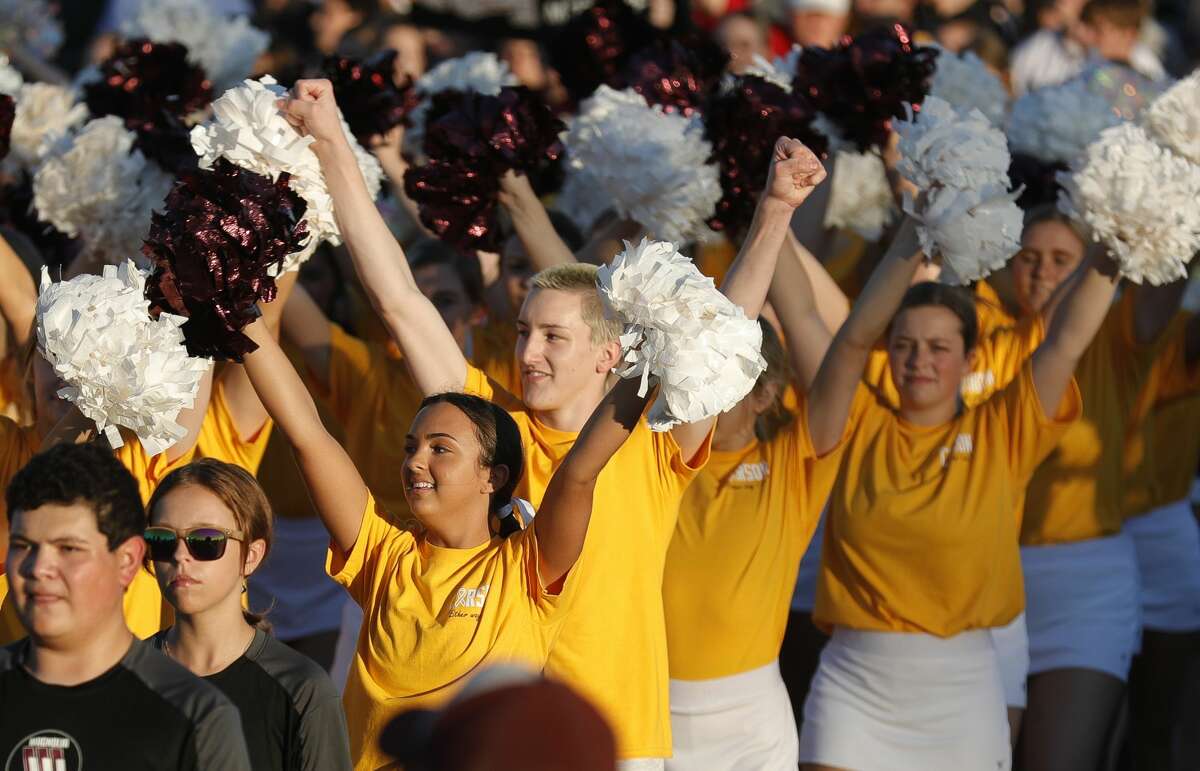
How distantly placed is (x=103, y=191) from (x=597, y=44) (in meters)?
1.98

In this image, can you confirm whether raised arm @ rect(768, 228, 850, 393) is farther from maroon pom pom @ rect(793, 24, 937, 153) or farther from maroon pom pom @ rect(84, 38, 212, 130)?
maroon pom pom @ rect(84, 38, 212, 130)

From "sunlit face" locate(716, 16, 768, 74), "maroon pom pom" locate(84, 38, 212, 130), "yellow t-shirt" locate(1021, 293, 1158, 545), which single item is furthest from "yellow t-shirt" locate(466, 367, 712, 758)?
"sunlit face" locate(716, 16, 768, 74)

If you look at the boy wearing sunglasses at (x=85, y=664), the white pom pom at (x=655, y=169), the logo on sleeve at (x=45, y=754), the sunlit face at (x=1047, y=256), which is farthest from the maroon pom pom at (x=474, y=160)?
the logo on sleeve at (x=45, y=754)

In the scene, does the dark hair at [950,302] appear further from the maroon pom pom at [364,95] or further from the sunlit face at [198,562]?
the sunlit face at [198,562]

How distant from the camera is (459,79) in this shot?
6.95 meters

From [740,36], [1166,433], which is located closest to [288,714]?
[1166,433]

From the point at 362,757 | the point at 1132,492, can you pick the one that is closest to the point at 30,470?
the point at 362,757

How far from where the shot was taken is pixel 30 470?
316cm

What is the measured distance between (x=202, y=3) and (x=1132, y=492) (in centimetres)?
443

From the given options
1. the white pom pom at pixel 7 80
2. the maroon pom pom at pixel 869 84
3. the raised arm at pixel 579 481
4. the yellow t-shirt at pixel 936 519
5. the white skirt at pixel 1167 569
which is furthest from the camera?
the white skirt at pixel 1167 569

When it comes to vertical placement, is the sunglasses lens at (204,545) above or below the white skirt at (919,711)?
above

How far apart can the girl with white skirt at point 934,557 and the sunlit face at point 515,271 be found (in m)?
1.26

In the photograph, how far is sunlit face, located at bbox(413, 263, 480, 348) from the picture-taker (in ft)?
20.1

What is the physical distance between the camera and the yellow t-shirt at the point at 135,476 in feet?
14.0
